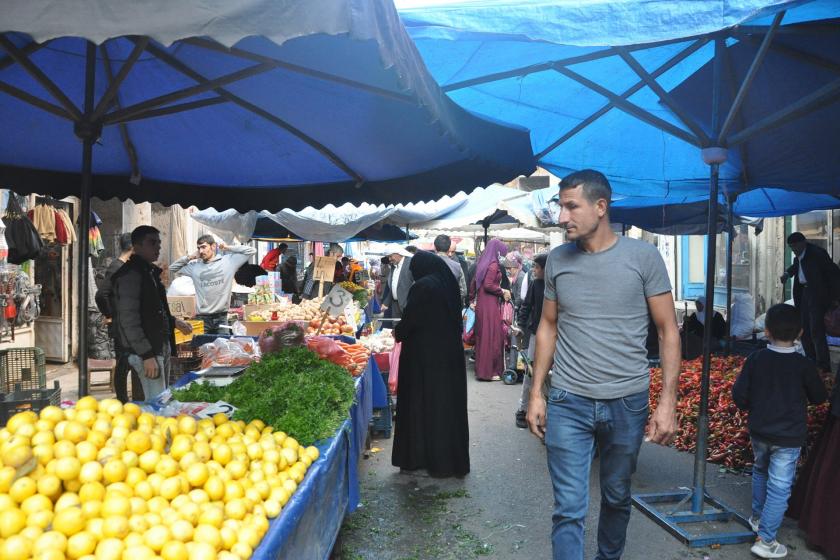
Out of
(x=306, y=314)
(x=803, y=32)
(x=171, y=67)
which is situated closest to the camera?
(x=171, y=67)

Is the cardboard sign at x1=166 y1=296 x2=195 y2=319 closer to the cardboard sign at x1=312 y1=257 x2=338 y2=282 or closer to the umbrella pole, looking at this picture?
the cardboard sign at x1=312 y1=257 x2=338 y2=282

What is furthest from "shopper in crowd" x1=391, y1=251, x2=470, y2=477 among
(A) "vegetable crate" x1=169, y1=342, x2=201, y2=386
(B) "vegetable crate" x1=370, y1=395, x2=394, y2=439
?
(A) "vegetable crate" x1=169, y1=342, x2=201, y2=386

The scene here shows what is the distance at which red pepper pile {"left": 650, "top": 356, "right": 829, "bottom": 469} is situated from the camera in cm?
588

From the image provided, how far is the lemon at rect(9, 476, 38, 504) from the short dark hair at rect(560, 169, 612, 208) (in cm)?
261

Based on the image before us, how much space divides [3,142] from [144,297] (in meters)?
1.62

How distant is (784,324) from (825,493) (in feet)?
3.58

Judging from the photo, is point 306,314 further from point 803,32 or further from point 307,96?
point 803,32

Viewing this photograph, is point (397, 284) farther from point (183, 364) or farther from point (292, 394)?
point (292, 394)

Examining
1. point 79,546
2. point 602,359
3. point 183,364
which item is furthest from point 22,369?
point 602,359

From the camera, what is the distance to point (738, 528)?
4.52m

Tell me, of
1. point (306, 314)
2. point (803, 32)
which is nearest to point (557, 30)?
point (803, 32)

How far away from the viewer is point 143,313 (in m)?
5.64

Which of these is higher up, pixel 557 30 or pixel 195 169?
pixel 557 30

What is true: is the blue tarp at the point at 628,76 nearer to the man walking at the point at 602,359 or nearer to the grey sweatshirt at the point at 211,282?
the man walking at the point at 602,359
